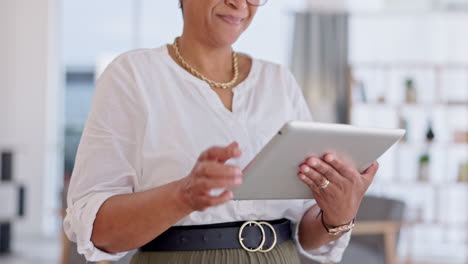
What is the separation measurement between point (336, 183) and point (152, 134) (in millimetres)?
355

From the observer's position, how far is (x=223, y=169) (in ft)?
3.08

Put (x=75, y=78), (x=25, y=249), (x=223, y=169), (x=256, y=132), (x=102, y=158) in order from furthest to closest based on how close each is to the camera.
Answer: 1. (x=75, y=78)
2. (x=25, y=249)
3. (x=256, y=132)
4. (x=102, y=158)
5. (x=223, y=169)

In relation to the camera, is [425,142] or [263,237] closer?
[263,237]

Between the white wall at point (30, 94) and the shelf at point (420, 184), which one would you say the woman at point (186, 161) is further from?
the white wall at point (30, 94)

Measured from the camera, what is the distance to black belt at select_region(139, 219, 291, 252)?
1.26m

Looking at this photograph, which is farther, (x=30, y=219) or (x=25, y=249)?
(x=30, y=219)

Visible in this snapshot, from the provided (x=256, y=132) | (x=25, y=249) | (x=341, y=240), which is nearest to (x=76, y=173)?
(x=256, y=132)

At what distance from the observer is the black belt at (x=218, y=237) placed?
4.14 ft

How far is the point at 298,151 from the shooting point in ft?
3.52

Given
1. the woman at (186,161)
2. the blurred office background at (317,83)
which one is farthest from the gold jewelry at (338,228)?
the blurred office background at (317,83)

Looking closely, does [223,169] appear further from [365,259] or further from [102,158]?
[365,259]

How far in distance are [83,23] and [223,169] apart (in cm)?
793

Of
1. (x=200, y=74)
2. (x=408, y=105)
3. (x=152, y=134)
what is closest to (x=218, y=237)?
(x=152, y=134)

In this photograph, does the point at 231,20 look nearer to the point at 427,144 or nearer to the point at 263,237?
the point at 263,237
